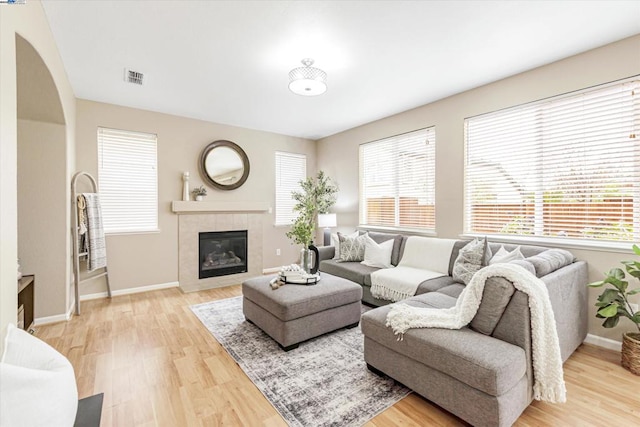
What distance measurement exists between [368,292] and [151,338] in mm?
2378

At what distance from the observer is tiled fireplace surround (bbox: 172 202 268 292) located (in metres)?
4.50

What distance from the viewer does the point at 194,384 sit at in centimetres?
213

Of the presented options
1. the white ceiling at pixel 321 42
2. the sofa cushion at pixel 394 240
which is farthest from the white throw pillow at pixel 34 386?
the sofa cushion at pixel 394 240

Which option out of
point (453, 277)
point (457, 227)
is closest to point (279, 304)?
point (453, 277)

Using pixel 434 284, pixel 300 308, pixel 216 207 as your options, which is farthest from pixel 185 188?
pixel 434 284

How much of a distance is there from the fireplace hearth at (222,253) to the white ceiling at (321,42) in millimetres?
2159

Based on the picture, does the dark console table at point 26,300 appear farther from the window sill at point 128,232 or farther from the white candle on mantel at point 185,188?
the white candle on mantel at point 185,188

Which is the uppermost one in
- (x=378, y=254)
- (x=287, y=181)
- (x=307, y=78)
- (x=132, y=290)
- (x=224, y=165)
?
(x=307, y=78)

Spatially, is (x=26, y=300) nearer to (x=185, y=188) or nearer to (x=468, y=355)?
(x=185, y=188)

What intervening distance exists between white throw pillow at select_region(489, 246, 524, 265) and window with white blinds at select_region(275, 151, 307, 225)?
12.3 feet

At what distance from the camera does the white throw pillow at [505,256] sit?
9.14ft

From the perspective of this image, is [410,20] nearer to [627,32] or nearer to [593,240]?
[627,32]

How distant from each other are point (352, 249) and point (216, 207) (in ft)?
7.51

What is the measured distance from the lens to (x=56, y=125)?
10.4ft
